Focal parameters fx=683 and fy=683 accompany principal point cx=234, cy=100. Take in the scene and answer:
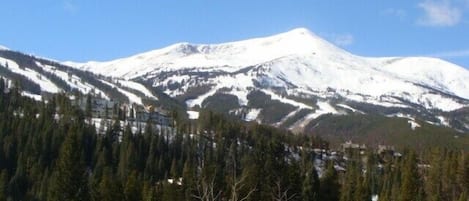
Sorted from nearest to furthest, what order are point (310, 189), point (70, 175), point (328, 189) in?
point (70, 175)
point (310, 189)
point (328, 189)

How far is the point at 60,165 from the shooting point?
8800 cm

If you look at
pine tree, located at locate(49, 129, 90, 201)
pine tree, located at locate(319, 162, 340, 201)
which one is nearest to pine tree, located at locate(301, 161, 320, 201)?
pine tree, located at locate(319, 162, 340, 201)

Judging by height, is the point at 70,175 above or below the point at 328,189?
above

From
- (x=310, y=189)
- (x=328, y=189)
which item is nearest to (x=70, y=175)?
(x=310, y=189)

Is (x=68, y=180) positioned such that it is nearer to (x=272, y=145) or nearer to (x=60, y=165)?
(x=60, y=165)

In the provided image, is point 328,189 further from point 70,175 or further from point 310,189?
point 70,175

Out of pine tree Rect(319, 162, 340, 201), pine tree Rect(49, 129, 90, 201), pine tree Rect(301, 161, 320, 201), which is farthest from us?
pine tree Rect(319, 162, 340, 201)

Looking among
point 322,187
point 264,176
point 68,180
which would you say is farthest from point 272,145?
point 68,180

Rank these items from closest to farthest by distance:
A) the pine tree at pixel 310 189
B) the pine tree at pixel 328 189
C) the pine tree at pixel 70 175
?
the pine tree at pixel 70 175, the pine tree at pixel 310 189, the pine tree at pixel 328 189

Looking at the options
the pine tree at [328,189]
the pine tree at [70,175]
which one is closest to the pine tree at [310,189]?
the pine tree at [328,189]

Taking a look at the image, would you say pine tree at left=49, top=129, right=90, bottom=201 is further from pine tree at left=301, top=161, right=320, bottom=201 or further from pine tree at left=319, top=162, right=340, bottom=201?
pine tree at left=319, top=162, right=340, bottom=201

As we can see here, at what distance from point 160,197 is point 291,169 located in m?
26.0

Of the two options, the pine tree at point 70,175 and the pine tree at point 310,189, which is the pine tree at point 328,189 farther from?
the pine tree at point 70,175

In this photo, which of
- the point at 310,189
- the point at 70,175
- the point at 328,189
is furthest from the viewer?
the point at 328,189
